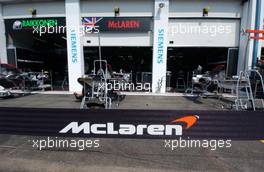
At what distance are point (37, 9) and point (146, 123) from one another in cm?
985

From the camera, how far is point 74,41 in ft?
27.0

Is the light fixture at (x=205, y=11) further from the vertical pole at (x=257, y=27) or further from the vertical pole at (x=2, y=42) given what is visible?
the vertical pole at (x=2, y=42)

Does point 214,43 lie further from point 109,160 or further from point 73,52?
point 109,160

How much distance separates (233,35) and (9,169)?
34.1 ft

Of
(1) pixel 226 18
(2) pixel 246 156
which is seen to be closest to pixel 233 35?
(1) pixel 226 18

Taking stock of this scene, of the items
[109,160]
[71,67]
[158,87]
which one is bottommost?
[109,160]

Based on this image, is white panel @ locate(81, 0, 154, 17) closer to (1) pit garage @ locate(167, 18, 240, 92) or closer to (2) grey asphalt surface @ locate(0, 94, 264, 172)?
(1) pit garage @ locate(167, 18, 240, 92)

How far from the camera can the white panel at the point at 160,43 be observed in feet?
25.6

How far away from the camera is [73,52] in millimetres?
8297

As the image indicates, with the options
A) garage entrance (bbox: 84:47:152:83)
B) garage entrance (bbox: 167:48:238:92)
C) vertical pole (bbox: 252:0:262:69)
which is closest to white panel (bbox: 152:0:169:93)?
garage entrance (bbox: 167:48:238:92)

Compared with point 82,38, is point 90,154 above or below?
below

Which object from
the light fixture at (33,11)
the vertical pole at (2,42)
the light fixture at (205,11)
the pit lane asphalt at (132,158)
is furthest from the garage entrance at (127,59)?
the pit lane asphalt at (132,158)

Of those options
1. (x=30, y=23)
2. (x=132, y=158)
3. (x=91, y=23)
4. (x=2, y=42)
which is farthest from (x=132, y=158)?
(x=2, y=42)

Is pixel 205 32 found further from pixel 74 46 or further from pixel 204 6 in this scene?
pixel 74 46
